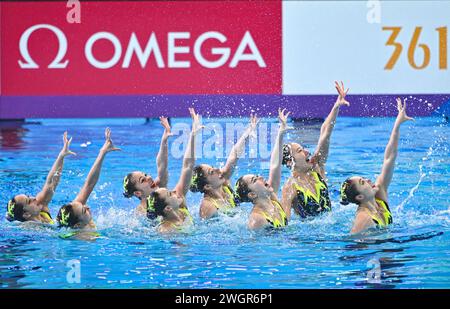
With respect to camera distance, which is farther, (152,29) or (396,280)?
(152,29)

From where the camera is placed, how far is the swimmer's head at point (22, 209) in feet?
22.6

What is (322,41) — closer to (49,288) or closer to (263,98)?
(263,98)

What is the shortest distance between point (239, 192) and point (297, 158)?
0.73 metres

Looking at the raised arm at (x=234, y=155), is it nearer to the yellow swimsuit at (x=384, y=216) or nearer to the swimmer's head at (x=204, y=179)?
the swimmer's head at (x=204, y=179)

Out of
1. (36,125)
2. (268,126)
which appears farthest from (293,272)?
(36,125)

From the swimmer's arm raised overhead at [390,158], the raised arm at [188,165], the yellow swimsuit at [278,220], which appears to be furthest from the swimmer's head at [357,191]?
the raised arm at [188,165]

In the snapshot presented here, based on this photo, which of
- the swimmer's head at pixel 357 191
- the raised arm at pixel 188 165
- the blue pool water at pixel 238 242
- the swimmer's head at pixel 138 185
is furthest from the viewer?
the swimmer's head at pixel 138 185

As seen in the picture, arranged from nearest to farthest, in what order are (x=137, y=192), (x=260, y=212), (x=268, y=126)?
(x=260, y=212) → (x=137, y=192) → (x=268, y=126)

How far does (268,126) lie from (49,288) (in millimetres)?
5412

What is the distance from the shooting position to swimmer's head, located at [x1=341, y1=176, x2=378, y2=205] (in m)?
6.42

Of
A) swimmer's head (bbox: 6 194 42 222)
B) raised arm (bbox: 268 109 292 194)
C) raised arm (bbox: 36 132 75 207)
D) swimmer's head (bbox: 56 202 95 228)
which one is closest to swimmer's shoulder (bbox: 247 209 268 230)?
raised arm (bbox: 268 109 292 194)

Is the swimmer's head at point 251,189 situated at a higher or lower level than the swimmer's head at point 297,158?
lower

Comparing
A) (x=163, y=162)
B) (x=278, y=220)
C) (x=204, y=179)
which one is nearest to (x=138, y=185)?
(x=163, y=162)

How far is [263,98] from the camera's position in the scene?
1095 centimetres
